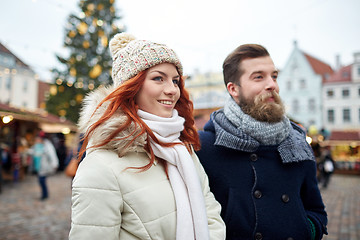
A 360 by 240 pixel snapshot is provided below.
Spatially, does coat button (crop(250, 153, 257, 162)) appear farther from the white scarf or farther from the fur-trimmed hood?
the fur-trimmed hood

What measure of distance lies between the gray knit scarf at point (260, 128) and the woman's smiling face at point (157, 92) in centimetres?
54

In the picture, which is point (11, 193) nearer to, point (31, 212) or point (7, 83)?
point (31, 212)

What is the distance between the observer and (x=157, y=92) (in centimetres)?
153

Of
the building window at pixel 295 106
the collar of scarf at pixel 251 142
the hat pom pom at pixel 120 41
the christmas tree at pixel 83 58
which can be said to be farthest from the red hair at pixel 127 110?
the building window at pixel 295 106

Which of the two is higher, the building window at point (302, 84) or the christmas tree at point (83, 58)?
the christmas tree at point (83, 58)

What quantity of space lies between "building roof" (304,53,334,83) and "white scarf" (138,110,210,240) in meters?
25.2

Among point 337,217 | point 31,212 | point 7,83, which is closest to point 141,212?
point 31,212

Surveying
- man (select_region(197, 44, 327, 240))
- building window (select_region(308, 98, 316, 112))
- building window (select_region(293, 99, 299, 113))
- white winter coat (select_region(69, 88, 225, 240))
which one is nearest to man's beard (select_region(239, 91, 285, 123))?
man (select_region(197, 44, 327, 240))

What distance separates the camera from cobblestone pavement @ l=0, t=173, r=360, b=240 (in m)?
4.87

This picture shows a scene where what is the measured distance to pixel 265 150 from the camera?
1.84m

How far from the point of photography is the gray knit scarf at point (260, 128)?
1778 millimetres

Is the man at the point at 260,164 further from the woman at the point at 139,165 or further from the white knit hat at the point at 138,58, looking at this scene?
the white knit hat at the point at 138,58

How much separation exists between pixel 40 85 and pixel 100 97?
1539 inches

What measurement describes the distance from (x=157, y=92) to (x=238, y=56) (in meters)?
0.75
